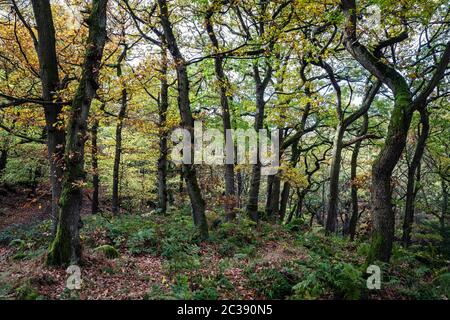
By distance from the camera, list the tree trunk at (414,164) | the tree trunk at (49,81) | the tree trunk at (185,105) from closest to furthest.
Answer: the tree trunk at (49,81), the tree trunk at (185,105), the tree trunk at (414,164)

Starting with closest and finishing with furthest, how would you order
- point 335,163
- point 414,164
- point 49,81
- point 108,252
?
1. point 108,252
2. point 49,81
3. point 335,163
4. point 414,164

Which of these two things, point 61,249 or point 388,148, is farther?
point 388,148

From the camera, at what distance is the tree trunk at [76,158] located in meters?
6.71

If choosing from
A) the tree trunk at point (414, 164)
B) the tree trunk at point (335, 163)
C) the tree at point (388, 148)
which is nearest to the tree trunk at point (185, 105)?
the tree at point (388, 148)

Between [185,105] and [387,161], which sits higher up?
[185,105]

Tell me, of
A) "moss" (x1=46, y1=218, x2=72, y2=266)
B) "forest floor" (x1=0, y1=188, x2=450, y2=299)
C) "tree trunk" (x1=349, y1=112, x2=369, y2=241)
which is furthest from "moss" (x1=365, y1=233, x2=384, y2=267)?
"tree trunk" (x1=349, y1=112, x2=369, y2=241)

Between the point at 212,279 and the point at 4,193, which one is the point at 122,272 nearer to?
the point at 212,279

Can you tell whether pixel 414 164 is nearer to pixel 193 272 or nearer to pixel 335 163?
pixel 335 163

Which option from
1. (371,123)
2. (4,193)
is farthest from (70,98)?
(4,193)

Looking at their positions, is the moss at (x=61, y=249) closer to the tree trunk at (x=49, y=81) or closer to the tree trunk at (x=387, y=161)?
the tree trunk at (x=49, y=81)

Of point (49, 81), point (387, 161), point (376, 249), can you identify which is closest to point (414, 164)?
point (387, 161)

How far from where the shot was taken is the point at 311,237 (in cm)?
1282

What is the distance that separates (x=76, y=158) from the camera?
682 centimetres
